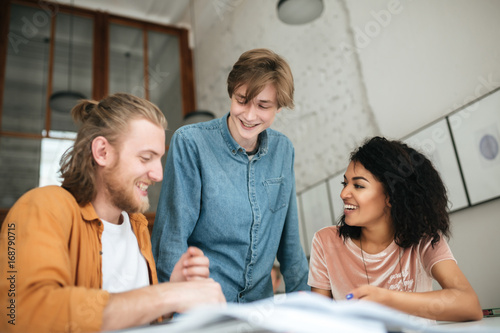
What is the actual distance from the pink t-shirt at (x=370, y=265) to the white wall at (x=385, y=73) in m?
0.58

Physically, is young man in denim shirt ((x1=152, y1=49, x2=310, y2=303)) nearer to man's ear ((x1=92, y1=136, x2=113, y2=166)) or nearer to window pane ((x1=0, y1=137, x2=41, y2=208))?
man's ear ((x1=92, y1=136, x2=113, y2=166))

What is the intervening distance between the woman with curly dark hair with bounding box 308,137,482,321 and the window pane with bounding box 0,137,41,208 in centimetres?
316

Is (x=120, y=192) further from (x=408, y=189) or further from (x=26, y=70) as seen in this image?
(x=26, y=70)

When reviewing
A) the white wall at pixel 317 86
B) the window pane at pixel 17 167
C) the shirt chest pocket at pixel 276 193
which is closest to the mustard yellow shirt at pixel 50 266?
the shirt chest pocket at pixel 276 193

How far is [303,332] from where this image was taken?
0.48m

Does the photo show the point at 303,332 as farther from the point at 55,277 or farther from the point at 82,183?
the point at 82,183

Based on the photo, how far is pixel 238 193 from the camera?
1303 mm

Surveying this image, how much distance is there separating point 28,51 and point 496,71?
4207mm

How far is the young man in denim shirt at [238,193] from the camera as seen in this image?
1.23 m

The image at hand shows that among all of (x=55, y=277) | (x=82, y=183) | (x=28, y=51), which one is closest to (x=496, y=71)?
(x=82, y=183)

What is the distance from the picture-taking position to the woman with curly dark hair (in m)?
1.25

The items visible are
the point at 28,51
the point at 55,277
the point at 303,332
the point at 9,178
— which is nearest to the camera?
the point at 303,332

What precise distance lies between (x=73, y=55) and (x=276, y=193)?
12.8ft

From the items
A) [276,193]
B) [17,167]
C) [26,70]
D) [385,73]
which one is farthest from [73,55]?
[276,193]
